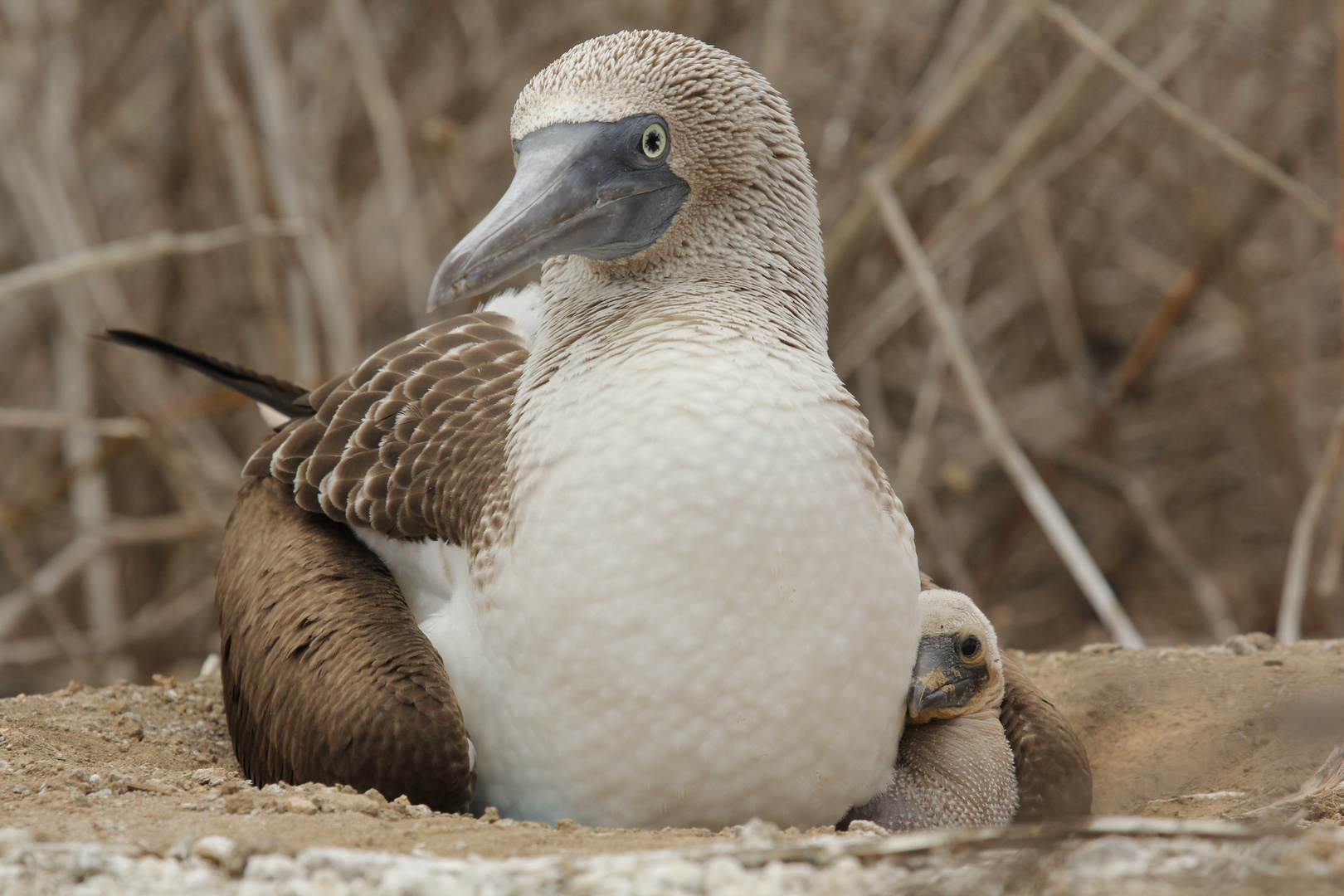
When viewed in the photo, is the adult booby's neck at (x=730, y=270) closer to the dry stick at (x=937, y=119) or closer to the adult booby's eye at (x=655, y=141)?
the adult booby's eye at (x=655, y=141)

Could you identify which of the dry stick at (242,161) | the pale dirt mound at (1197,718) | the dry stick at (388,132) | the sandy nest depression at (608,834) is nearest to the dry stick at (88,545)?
the dry stick at (242,161)

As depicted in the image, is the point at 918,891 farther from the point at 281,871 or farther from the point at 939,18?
the point at 939,18

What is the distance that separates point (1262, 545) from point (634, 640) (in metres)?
7.74

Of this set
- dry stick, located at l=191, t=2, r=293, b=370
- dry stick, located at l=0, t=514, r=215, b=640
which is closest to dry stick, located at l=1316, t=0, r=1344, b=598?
dry stick, located at l=191, t=2, r=293, b=370

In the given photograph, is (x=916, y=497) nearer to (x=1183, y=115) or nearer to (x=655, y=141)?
(x=1183, y=115)

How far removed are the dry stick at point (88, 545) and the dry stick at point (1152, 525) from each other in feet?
16.3

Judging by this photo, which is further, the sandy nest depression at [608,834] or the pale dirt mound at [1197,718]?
the pale dirt mound at [1197,718]

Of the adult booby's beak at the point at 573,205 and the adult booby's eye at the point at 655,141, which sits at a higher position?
the adult booby's eye at the point at 655,141

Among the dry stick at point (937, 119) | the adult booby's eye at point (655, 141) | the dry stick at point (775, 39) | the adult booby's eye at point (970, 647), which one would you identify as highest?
the dry stick at point (775, 39)

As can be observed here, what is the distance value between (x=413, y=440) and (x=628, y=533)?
0.99 metres

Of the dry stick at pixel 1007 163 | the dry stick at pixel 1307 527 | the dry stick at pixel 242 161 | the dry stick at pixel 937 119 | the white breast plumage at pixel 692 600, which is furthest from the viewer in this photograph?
the dry stick at pixel 242 161

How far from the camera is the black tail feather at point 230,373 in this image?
4617mm

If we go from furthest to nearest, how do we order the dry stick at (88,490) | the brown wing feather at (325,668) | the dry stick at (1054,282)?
the dry stick at (1054,282) < the dry stick at (88,490) < the brown wing feather at (325,668)

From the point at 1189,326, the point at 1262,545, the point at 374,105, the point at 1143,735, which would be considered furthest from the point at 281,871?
the point at 1262,545
